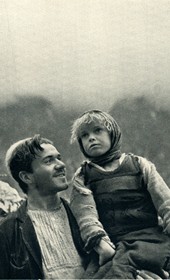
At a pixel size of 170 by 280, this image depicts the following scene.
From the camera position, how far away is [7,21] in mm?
5992

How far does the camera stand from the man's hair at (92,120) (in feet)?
17.8

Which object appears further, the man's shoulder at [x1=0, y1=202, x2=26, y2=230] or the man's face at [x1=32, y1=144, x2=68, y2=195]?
the man's face at [x1=32, y1=144, x2=68, y2=195]

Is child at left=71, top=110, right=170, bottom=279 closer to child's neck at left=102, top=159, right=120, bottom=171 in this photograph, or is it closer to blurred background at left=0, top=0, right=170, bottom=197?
child's neck at left=102, top=159, right=120, bottom=171

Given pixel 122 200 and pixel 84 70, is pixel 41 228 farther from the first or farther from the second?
pixel 84 70

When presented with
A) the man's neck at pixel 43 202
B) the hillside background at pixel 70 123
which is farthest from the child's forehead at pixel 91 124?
the man's neck at pixel 43 202

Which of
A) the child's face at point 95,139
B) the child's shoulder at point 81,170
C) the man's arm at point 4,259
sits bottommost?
the man's arm at point 4,259

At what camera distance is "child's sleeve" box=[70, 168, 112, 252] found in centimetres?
507

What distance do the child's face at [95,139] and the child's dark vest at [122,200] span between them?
0.17 metres

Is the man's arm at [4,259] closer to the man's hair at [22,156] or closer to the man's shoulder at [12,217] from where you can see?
the man's shoulder at [12,217]

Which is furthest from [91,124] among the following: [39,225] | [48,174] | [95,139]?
[39,225]

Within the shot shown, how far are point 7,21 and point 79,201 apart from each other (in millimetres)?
1955

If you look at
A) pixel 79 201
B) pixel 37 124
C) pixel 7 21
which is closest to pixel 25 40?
pixel 7 21

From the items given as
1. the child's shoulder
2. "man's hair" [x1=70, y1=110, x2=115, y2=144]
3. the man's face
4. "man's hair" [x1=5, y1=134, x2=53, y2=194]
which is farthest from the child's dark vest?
"man's hair" [x1=5, y1=134, x2=53, y2=194]

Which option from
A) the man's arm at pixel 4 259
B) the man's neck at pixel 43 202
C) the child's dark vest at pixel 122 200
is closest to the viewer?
the man's arm at pixel 4 259
